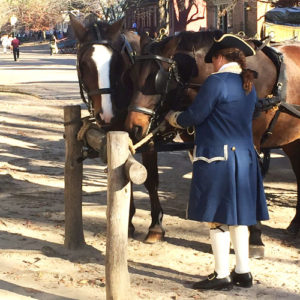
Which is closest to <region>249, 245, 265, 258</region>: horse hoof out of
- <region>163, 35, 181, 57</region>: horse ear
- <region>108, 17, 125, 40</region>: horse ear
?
<region>163, 35, 181, 57</region>: horse ear

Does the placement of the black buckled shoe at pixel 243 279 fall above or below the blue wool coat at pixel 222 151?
below

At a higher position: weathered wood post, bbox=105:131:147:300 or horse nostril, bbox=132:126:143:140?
horse nostril, bbox=132:126:143:140

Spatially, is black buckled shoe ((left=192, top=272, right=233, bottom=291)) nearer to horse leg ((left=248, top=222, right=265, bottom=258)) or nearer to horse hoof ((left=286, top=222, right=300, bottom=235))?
horse leg ((left=248, top=222, right=265, bottom=258))

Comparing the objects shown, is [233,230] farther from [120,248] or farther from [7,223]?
[7,223]

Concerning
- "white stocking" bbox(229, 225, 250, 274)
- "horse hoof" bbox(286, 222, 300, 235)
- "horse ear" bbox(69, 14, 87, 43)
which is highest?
"horse ear" bbox(69, 14, 87, 43)

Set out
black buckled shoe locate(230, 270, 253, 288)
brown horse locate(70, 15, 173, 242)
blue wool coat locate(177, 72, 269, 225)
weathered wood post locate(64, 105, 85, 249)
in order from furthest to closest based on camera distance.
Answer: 1. weathered wood post locate(64, 105, 85, 249)
2. brown horse locate(70, 15, 173, 242)
3. black buckled shoe locate(230, 270, 253, 288)
4. blue wool coat locate(177, 72, 269, 225)

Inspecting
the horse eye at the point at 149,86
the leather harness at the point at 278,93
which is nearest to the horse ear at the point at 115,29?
the horse eye at the point at 149,86

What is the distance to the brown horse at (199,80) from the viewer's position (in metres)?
4.98

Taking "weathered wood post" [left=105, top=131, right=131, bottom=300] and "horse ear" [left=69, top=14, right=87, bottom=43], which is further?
"horse ear" [left=69, top=14, right=87, bottom=43]

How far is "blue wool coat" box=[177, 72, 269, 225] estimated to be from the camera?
4.45m

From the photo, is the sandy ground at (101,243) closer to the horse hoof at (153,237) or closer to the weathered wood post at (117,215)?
the horse hoof at (153,237)

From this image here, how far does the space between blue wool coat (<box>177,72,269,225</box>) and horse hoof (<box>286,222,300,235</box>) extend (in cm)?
198

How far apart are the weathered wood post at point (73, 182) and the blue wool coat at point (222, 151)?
148 cm

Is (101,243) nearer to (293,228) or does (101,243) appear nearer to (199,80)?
(199,80)
